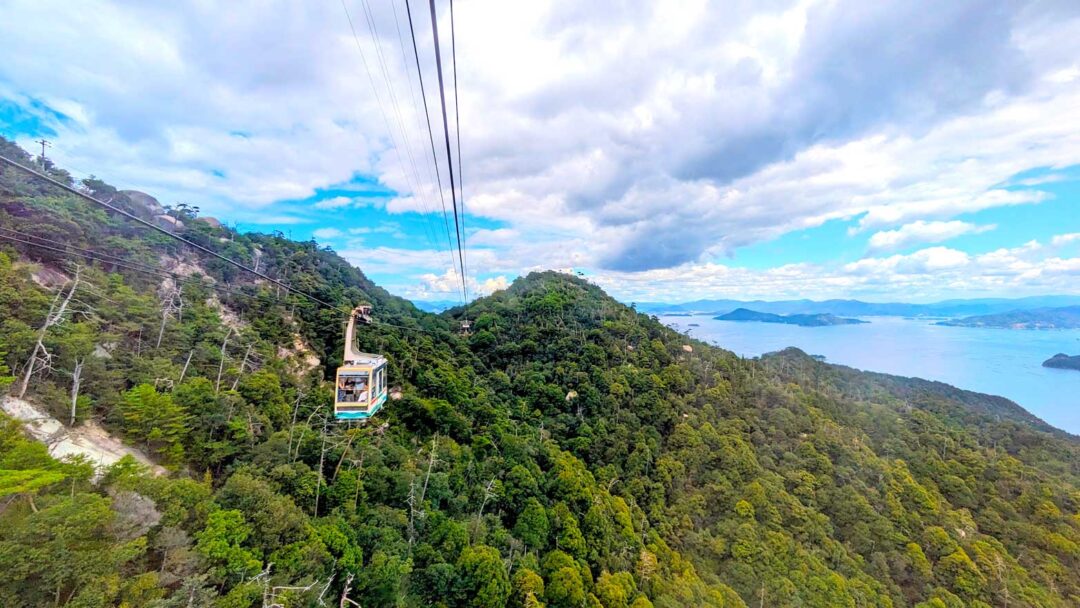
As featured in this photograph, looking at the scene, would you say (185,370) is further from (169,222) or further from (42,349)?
(169,222)

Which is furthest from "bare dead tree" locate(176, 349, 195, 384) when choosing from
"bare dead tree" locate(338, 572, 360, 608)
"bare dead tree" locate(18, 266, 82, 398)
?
"bare dead tree" locate(338, 572, 360, 608)

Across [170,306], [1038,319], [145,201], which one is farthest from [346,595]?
[1038,319]

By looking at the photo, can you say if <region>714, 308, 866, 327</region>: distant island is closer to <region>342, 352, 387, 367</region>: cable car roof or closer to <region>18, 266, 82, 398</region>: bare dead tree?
<region>342, 352, 387, 367</region>: cable car roof

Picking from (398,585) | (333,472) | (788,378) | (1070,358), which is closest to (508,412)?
(333,472)

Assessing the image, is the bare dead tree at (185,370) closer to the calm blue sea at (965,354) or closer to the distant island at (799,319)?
the calm blue sea at (965,354)

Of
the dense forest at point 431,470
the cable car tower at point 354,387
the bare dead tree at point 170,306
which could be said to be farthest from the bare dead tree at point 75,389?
the cable car tower at point 354,387

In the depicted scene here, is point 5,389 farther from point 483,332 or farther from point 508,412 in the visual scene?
point 483,332
